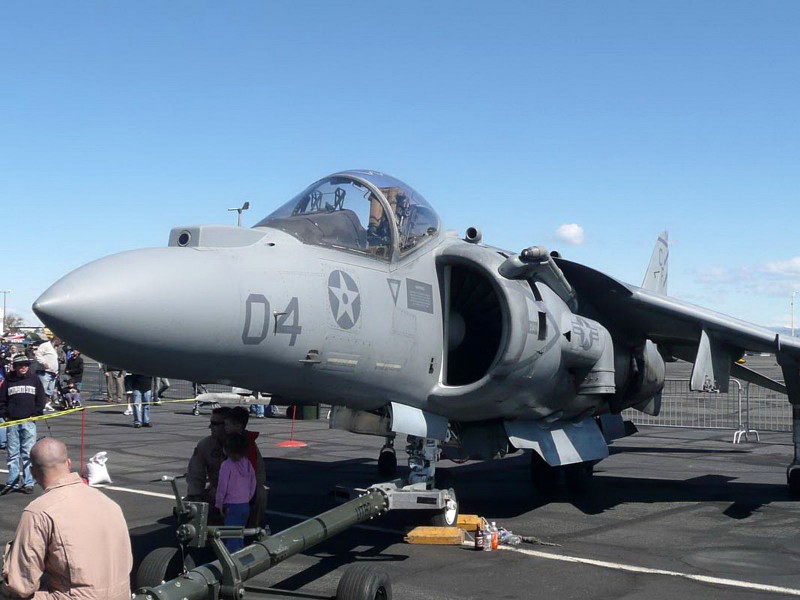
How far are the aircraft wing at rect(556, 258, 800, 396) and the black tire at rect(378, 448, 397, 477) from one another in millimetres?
3760

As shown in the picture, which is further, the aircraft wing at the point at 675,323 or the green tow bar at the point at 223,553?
the aircraft wing at the point at 675,323

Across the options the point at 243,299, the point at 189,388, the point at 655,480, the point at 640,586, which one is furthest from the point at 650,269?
the point at 189,388

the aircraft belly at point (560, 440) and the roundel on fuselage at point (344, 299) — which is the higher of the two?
the roundel on fuselage at point (344, 299)

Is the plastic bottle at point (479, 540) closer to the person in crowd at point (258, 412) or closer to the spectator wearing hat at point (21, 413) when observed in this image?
the spectator wearing hat at point (21, 413)

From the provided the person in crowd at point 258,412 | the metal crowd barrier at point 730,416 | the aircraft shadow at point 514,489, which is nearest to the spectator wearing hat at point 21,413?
the aircraft shadow at point 514,489

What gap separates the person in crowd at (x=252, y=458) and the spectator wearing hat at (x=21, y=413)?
5.56 m

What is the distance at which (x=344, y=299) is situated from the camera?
704cm

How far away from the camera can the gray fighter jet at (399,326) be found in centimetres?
555

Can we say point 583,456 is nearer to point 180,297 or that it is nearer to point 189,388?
point 180,297

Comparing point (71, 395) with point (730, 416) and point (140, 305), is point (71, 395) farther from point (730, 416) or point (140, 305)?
point (140, 305)

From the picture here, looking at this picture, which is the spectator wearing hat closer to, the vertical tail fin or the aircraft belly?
the aircraft belly

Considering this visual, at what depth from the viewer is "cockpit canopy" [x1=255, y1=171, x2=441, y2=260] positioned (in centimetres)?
731

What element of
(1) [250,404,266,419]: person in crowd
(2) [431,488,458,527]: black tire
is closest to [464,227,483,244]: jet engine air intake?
(2) [431,488,458,527]: black tire

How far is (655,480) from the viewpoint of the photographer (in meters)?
13.4
